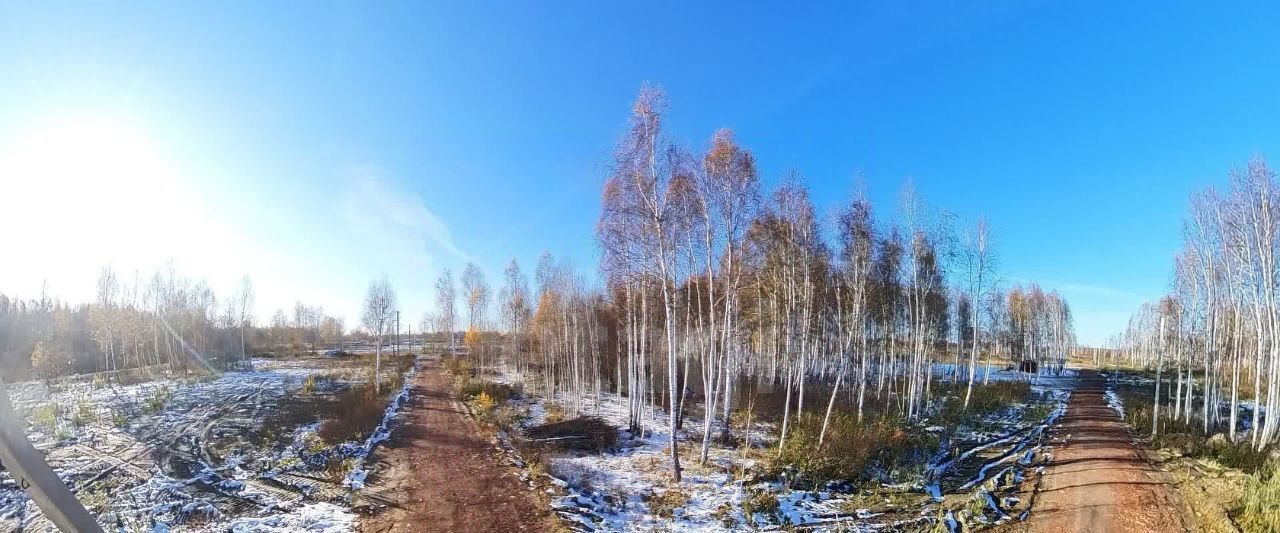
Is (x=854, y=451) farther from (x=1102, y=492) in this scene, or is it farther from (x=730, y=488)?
(x=1102, y=492)

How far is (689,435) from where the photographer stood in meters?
20.1

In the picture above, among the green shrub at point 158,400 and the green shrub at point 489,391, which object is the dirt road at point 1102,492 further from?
the green shrub at point 158,400

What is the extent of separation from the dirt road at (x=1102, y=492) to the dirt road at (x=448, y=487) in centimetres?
1090

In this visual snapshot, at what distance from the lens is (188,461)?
49.5ft

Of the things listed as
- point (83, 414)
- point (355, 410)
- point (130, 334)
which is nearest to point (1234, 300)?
point (355, 410)

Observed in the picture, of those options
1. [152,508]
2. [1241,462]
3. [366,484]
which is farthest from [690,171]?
[1241,462]

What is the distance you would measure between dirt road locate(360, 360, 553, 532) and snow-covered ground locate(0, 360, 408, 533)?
33.5 inches

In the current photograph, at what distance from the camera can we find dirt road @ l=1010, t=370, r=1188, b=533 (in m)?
10.9

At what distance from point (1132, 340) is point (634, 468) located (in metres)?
92.1

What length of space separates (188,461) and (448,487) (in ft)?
27.7

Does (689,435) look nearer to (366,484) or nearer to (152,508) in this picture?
(366,484)

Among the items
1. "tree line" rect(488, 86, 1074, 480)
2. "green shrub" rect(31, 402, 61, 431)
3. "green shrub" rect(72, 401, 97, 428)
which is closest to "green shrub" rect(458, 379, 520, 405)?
"tree line" rect(488, 86, 1074, 480)

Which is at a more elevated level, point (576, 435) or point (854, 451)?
point (854, 451)

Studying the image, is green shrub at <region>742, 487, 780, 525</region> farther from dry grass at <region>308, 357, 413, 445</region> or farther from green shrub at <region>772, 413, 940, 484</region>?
dry grass at <region>308, 357, 413, 445</region>
